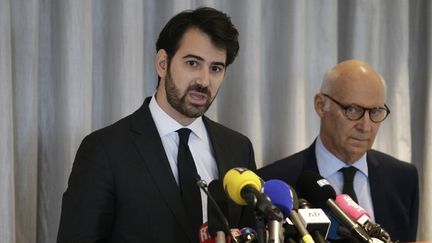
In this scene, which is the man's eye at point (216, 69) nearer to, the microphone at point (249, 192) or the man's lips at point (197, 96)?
the man's lips at point (197, 96)

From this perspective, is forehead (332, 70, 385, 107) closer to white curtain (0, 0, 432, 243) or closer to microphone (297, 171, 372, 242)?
white curtain (0, 0, 432, 243)

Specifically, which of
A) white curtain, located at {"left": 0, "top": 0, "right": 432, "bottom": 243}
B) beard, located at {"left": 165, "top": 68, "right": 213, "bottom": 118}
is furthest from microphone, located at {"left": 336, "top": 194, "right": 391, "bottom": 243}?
white curtain, located at {"left": 0, "top": 0, "right": 432, "bottom": 243}

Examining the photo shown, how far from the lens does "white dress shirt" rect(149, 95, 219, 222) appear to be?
1.95 metres

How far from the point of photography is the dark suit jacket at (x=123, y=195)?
1.76 meters

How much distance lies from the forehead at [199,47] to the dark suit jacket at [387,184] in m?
0.65

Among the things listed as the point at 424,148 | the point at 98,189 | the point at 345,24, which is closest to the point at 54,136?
the point at 98,189

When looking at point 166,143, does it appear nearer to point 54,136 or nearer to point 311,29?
point 54,136

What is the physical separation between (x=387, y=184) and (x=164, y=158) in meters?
1.00

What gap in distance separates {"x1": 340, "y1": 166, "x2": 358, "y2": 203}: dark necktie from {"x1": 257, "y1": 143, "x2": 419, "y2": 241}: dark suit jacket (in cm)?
9

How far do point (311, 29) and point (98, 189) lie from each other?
→ 61.5 inches

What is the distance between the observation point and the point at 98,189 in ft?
5.83

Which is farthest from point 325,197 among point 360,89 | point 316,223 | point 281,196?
point 360,89

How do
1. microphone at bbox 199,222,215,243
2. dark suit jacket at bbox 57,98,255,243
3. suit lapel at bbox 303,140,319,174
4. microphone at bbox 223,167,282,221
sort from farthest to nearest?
suit lapel at bbox 303,140,319,174, dark suit jacket at bbox 57,98,255,243, microphone at bbox 199,222,215,243, microphone at bbox 223,167,282,221

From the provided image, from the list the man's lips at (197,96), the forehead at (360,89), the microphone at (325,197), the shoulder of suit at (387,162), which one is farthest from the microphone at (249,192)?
the shoulder of suit at (387,162)
